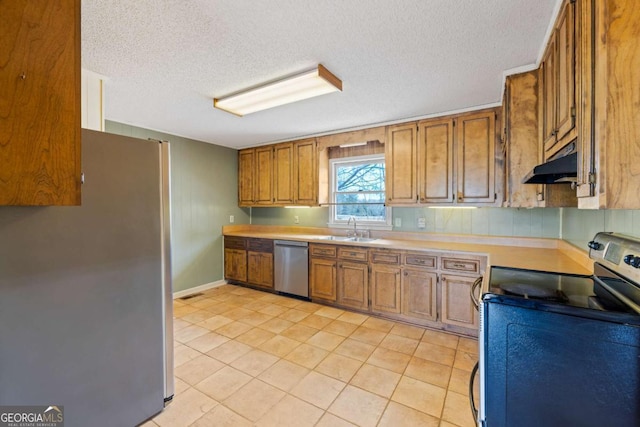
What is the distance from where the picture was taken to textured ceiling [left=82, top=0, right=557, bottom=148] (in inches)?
56.4

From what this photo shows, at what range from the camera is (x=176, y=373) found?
7.13 feet

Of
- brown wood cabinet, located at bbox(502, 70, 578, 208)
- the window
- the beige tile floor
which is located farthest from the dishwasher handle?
brown wood cabinet, located at bbox(502, 70, 578, 208)

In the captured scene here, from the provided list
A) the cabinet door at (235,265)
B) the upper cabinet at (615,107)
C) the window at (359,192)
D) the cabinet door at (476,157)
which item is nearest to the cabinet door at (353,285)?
the window at (359,192)

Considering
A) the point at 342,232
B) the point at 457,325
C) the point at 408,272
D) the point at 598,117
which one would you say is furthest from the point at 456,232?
the point at 598,117

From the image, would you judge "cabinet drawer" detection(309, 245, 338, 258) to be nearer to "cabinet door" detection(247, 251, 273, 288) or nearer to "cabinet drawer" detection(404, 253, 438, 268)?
"cabinet door" detection(247, 251, 273, 288)

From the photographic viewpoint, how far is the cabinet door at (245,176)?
185 inches

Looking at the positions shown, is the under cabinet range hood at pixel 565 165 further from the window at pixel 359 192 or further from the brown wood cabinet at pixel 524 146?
the window at pixel 359 192

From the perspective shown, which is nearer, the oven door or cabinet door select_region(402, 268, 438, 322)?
the oven door

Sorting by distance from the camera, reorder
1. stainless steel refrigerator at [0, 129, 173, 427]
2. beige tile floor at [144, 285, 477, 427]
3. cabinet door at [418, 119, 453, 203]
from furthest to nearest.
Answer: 1. cabinet door at [418, 119, 453, 203]
2. beige tile floor at [144, 285, 477, 427]
3. stainless steel refrigerator at [0, 129, 173, 427]

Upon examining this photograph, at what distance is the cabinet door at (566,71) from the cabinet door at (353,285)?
7.86ft

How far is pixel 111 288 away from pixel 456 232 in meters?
3.38

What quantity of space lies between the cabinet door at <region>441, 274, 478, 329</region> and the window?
1.15 meters

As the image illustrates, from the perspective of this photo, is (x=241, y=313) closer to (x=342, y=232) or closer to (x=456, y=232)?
(x=342, y=232)

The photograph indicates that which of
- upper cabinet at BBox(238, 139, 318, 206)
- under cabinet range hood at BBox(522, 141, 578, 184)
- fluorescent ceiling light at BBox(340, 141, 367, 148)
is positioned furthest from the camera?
upper cabinet at BBox(238, 139, 318, 206)
